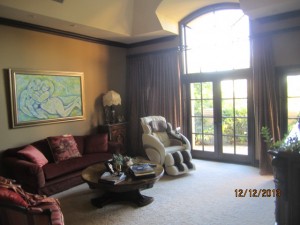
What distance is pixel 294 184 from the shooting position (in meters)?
1.66

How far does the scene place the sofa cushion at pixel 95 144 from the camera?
17.3 ft

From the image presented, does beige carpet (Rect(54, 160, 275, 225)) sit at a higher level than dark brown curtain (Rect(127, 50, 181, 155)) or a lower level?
lower

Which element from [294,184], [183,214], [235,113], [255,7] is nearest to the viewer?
[294,184]

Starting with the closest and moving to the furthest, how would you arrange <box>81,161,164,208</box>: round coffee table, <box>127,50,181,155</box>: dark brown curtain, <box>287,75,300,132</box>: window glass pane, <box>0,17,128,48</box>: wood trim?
<box>81,161,164,208</box>: round coffee table, <box>0,17,128,48</box>: wood trim, <box>287,75,300,132</box>: window glass pane, <box>127,50,181,155</box>: dark brown curtain

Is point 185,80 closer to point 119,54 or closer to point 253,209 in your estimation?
point 119,54

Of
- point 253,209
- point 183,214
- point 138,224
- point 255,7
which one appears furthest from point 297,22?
point 138,224

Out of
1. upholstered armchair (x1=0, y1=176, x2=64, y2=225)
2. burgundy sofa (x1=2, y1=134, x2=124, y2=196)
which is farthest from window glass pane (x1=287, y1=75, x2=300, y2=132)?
upholstered armchair (x1=0, y1=176, x2=64, y2=225)

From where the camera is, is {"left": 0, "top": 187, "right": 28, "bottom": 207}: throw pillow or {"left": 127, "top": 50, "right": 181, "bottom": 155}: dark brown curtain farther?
{"left": 127, "top": 50, "right": 181, "bottom": 155}: dark brown curtain

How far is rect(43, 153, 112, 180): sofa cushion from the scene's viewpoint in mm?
4079

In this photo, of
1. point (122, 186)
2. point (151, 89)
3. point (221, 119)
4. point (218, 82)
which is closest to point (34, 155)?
point (122, 186)

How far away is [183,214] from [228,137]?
110 inches

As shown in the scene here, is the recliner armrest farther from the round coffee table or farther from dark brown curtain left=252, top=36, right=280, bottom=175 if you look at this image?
dark brown curtain left=252, top=36, right=280, bottom=175

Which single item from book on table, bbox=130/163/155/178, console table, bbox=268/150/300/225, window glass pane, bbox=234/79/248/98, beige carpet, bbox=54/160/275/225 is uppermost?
window glass pane, bbox=234/79/248/98

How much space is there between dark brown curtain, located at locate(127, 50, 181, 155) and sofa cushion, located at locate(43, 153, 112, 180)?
1850mm
